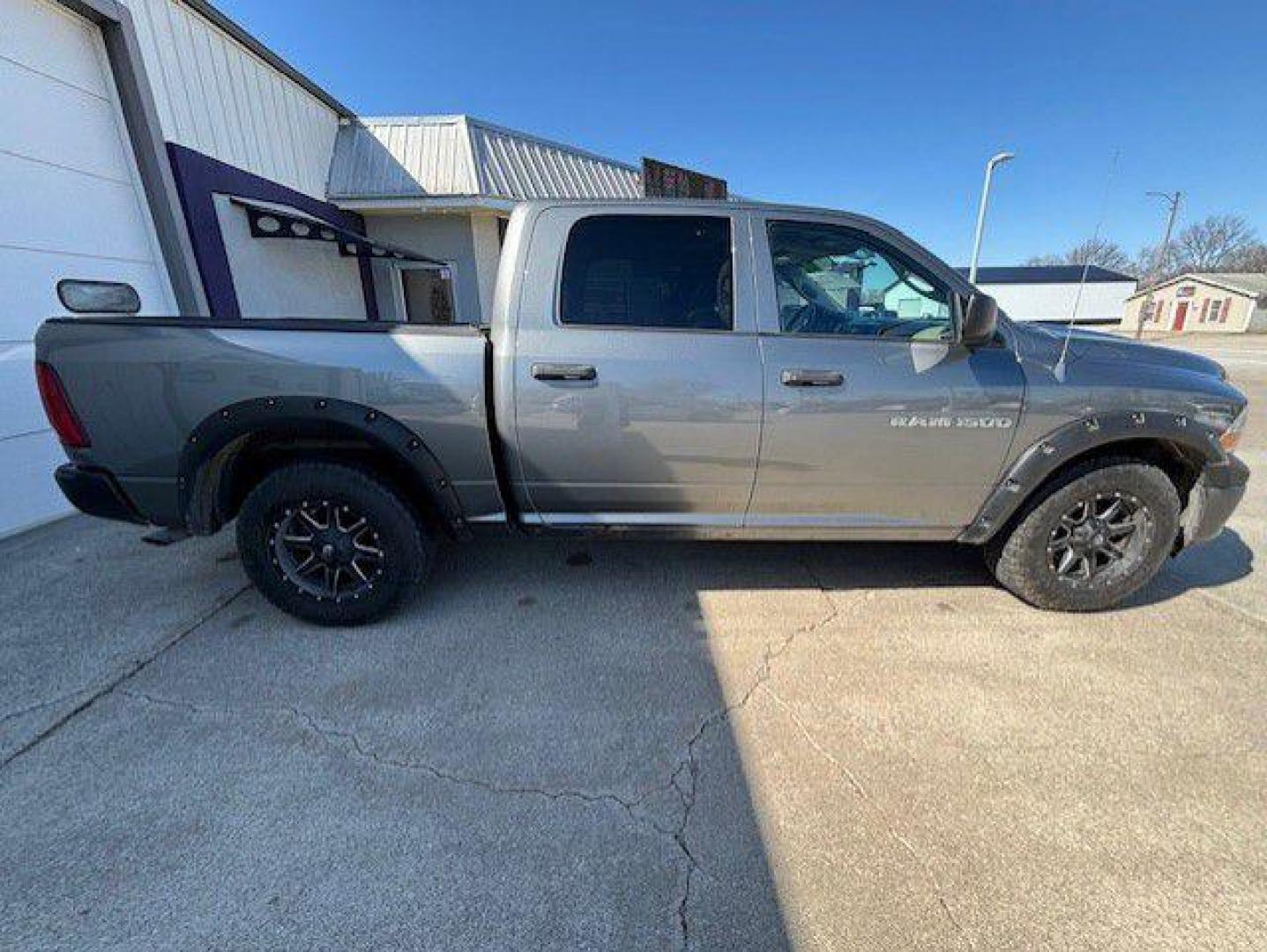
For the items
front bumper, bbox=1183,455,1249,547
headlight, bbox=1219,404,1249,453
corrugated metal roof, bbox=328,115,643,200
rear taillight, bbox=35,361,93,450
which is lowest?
front bumper, bbox=1183,455,1249,547

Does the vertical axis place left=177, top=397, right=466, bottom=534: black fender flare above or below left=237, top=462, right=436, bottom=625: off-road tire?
above

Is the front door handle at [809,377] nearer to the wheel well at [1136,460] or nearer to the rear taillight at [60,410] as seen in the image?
the wheel well at [1136,460]

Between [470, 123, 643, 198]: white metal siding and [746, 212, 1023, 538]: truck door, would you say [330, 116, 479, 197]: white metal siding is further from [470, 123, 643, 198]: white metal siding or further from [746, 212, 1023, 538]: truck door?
[746, 212, 1023, 538]: truck door

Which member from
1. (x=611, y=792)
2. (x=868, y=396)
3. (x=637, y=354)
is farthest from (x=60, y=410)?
(x=868, y=396)

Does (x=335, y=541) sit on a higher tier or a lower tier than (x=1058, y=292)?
higher

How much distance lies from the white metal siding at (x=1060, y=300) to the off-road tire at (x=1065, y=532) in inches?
2382

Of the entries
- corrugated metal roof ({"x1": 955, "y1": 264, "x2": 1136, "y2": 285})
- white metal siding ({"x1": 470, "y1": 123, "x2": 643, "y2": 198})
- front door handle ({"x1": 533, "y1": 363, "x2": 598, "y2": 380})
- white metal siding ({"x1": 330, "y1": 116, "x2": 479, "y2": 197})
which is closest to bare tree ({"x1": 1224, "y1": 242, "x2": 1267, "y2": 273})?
corrugated metal roof ({"x1": 955, "y1": 264, "x2": 1136, "y2": 285})

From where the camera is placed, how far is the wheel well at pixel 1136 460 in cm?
290

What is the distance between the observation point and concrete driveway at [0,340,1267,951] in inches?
62.4

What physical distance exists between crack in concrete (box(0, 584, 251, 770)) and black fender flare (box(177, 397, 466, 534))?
58cm

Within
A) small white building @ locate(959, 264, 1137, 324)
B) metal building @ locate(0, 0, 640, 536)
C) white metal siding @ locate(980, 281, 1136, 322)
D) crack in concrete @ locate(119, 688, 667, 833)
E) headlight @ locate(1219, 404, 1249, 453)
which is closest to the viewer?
crack in concrete @ locate(119, 688, 667, 833)

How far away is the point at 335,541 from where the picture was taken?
9.37 ft

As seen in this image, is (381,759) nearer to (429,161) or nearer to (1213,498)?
(1213,498)

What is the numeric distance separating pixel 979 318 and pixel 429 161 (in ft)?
32.4
